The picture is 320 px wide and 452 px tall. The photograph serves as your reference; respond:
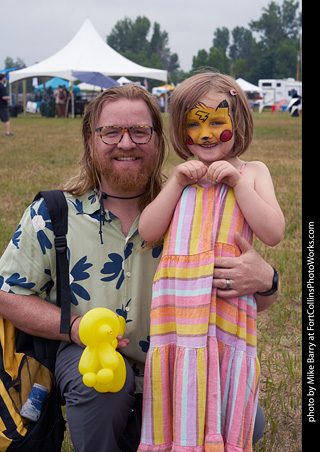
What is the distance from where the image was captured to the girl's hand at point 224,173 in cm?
213

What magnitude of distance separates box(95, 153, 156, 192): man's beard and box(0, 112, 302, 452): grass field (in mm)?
756

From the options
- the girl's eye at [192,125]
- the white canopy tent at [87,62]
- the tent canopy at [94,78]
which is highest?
the white canopy tent at [87,62]

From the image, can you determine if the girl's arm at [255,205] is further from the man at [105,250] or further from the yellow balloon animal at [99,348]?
the yellow balloon animal at [99,348]

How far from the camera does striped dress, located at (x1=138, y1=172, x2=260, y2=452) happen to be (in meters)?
2.08

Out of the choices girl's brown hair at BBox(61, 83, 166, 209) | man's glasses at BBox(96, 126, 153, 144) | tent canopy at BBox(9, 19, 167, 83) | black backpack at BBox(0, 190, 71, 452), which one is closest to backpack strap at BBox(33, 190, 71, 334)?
black backpack at BBox(0, 190, 71, 452)

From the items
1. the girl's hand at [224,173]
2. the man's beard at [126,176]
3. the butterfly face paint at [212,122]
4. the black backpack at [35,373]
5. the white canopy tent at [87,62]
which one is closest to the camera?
the girl's hand at [224,173]

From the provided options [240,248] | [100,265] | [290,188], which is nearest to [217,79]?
[240,248]

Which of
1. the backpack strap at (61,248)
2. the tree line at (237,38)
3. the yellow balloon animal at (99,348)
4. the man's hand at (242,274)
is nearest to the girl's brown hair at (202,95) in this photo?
the man's hand at (242,274)

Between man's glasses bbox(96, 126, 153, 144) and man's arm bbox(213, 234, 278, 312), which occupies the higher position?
man's glasses bbox(96, 126, 153, 144)

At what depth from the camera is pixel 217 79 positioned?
7.52 ft

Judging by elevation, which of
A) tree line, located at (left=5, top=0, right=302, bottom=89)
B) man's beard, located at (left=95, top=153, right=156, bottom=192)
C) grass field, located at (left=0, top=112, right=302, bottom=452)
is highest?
tree line, located at (left=5, top=0, right=302, bottom=89)

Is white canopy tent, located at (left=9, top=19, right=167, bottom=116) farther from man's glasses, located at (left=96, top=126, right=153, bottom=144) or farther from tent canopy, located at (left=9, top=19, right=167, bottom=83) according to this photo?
man's glasses, located at (left=96, top=126, right=153, bottom=144)
